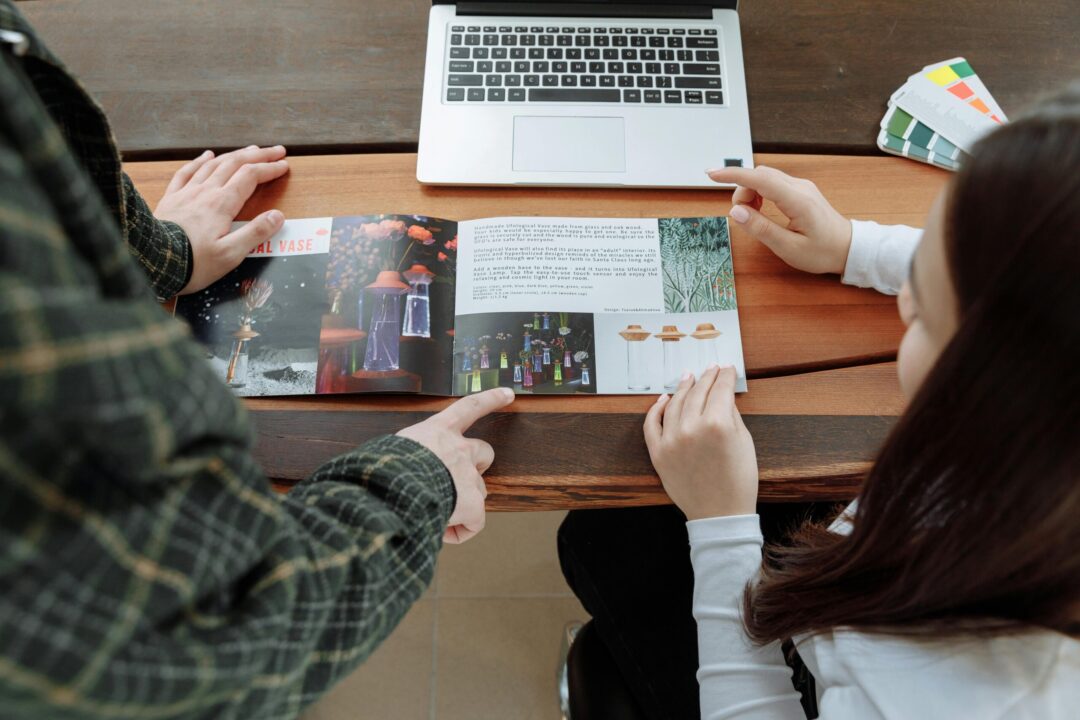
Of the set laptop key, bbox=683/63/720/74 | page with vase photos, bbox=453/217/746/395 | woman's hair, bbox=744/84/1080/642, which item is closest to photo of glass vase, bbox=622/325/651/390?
page with vase photos, bbox=453/217/746/395

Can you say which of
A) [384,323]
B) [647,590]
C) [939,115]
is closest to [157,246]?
[384,323]

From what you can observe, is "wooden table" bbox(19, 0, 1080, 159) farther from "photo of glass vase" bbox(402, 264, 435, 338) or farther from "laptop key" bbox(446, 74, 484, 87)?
"photo of glass vase" bbox(402, 264, 435, 338)

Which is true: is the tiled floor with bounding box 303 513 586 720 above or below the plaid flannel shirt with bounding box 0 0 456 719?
below

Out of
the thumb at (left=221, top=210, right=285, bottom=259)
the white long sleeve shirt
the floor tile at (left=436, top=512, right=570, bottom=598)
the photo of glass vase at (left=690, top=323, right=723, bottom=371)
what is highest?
the thumb at (left=221, top=210, right=285, bottom=259)

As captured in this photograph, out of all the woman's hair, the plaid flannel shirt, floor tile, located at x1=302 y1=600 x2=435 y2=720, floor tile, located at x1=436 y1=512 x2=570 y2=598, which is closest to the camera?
the plaid flannel shirt

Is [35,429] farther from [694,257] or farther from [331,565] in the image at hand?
[694,257]

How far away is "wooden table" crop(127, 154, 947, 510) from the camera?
63cm

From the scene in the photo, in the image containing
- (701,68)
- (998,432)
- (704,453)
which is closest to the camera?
(998,432)

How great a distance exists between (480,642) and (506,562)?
15 centimetres

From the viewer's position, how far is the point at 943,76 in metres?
0.82

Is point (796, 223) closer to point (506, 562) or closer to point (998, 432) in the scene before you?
point (998, 432)

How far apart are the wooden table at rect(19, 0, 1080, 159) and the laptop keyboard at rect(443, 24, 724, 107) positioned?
6 centimetres

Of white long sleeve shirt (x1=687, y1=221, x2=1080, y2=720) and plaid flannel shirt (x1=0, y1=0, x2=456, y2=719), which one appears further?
white long sleeve shirt (x1=687, y1=221, x2=1080, y2=720)

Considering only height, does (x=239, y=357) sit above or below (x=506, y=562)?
above
